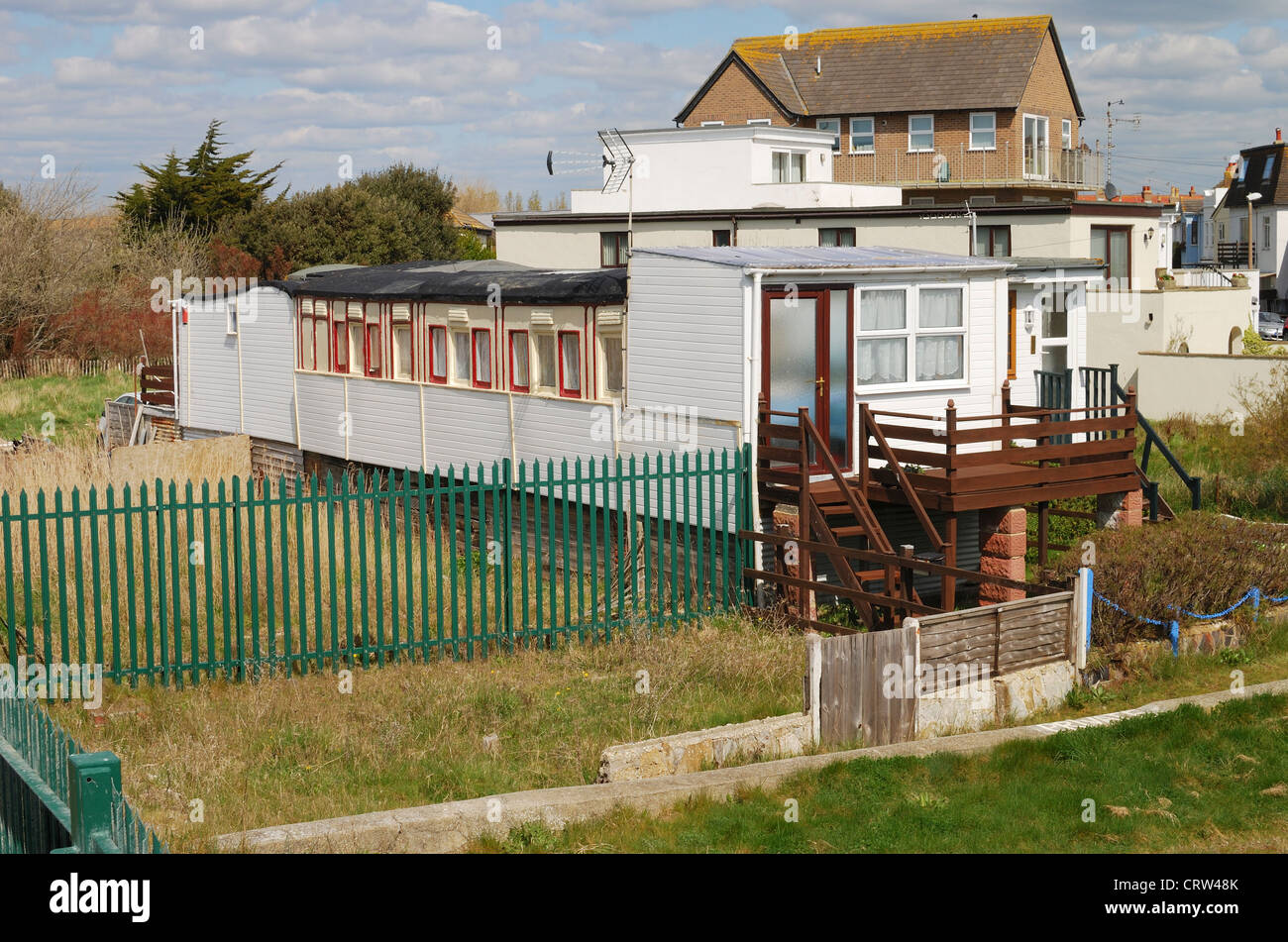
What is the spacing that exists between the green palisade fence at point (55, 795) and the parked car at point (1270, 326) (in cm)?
5012

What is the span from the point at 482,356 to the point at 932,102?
117 feet

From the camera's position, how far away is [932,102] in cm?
5119

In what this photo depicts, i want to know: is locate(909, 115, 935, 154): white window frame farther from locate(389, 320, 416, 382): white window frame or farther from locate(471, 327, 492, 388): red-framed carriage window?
locate(471, 327, 492, 388): red-framed carriage window

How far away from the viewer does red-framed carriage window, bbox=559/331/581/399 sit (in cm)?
1828

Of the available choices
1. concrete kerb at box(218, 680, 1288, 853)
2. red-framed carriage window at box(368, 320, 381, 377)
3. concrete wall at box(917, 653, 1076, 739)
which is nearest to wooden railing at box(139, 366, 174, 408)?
red-framed carriage window at box(368, 320, 381, 377)

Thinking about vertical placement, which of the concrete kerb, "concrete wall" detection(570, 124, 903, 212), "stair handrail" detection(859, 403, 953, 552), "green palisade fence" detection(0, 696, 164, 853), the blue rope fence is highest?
"concrete wall" detection(570, 124, 903, 212)

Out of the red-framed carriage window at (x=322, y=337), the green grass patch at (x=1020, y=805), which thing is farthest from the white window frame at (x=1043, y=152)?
the green grass patch at (x=1020, y=805)

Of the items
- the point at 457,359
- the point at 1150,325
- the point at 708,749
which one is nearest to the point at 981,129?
the point at 1150,325

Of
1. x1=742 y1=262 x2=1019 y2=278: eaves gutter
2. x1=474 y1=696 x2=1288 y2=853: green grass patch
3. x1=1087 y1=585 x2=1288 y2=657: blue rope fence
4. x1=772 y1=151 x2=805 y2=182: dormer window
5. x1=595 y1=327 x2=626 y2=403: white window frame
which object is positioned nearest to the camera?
x1=474 y1=696 x2=1288 y2=853: green grass patch

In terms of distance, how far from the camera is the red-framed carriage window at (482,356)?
20.1m

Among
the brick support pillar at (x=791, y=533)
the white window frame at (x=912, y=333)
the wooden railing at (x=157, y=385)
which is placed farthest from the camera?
the wooden railing at (x=157, y=385)

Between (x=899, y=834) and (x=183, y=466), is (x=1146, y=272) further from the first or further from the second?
Answer: (x=899, y=834)

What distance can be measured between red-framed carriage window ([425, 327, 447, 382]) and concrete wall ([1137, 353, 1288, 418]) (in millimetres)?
16163

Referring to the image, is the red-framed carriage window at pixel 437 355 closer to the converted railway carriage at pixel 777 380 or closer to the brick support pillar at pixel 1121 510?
the converted railway carriage at pixel 777 380
